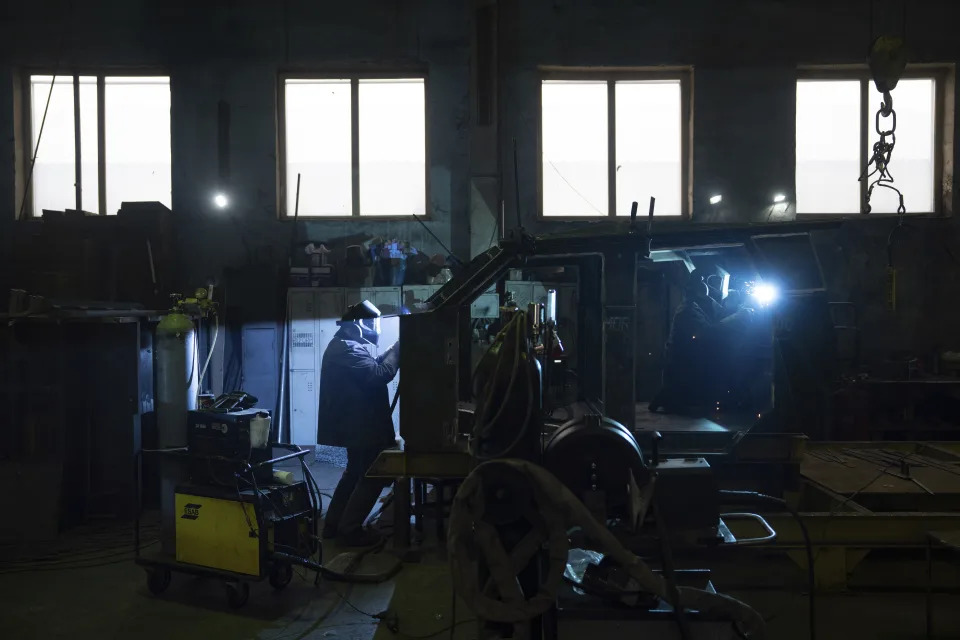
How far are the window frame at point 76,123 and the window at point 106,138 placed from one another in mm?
15

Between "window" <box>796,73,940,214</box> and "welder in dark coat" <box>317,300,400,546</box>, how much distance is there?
6972 millimetres

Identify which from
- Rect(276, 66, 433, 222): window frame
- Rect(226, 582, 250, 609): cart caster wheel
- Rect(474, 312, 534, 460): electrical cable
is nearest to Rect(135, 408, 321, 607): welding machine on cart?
Rect(226, 582, 250, 609): cart caster wheel

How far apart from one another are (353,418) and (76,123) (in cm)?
710

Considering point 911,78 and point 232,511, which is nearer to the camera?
point 232,511

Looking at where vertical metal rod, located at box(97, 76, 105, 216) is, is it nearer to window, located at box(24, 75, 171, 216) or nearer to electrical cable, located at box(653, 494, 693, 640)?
window, located at box(24, 75, 171, 216)

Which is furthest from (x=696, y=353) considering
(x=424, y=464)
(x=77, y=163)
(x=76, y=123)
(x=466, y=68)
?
(x=76, y=123)

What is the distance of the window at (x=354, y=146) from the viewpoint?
9414 millimetres

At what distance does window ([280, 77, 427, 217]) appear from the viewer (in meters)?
9.41

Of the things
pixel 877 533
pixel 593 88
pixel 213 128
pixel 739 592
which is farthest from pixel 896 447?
pixel 213 128

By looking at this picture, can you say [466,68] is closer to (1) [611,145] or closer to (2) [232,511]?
(1) [611,145]

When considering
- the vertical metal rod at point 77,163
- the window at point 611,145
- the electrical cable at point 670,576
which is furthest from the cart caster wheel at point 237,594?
the vertical metal rod at point 77,163

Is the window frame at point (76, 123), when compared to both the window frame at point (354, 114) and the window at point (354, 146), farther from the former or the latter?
the window at point (354, 146)

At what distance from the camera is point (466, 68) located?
30.4 feet

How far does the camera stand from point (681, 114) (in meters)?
9.41
